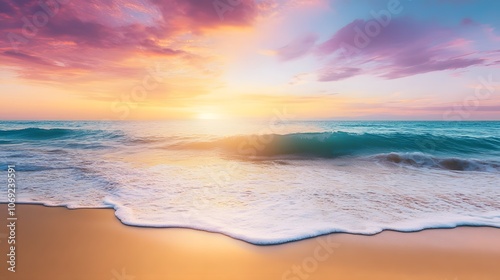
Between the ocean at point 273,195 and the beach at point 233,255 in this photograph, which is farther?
A: the ocean at point 273,195

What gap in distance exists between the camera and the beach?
134 inches

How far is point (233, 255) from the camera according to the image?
3.77m

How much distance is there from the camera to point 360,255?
382cm

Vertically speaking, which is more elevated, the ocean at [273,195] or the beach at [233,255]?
the ocean at [273,195]

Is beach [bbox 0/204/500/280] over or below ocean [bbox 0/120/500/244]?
below

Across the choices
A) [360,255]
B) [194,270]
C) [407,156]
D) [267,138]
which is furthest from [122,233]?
[267,138]

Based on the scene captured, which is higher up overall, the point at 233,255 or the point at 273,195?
the point at 273,195

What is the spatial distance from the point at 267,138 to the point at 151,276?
56.5ft

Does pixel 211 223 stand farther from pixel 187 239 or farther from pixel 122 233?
pixel 122 233

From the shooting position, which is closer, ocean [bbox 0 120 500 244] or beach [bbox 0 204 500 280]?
beach [bbox 0 204 500 280]

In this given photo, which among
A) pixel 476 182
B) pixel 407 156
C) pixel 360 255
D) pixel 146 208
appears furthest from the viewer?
pixel 407 156

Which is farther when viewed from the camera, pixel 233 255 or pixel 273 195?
pixel 273 195

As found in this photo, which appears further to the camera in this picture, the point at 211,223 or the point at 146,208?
the point at 146,208

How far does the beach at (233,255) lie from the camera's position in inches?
134
